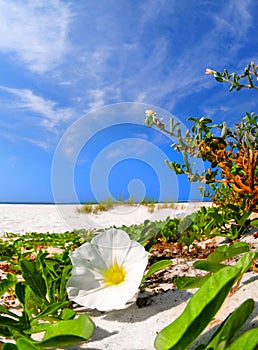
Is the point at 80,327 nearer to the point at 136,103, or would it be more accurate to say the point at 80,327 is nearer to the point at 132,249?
the point at 132,249

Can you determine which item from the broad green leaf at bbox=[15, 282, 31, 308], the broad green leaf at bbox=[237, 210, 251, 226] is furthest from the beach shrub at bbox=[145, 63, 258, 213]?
the broad green leaf at bbox=[15, 282, 31, 308]

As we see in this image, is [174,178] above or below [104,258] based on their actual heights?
above

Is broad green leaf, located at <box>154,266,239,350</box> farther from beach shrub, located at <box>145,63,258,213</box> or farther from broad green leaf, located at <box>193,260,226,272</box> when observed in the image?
beach shrub, located at <box>145,63,258,213</box>

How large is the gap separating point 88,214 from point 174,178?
2.30 ft

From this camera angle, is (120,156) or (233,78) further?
(233,78)

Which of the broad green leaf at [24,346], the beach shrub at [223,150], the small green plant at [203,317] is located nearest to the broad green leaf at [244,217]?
the beach shrub at [223,150]

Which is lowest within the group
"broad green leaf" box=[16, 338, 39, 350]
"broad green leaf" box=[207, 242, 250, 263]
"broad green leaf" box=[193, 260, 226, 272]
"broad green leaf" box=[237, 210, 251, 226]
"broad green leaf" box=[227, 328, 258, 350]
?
"broad green leaf" box=[16, 338, 39, 350]

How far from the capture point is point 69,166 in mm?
2383

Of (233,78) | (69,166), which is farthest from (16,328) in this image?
(233,78)

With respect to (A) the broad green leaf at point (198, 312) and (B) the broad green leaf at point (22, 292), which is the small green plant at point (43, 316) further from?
(A) the broad green leaf at point (198, 312)

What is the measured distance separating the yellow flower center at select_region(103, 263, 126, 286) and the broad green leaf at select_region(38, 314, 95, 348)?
0.46m

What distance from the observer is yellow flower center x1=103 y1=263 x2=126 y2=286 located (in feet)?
5.05

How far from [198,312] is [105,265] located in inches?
28.8

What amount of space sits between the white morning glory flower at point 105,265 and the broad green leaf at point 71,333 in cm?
41
